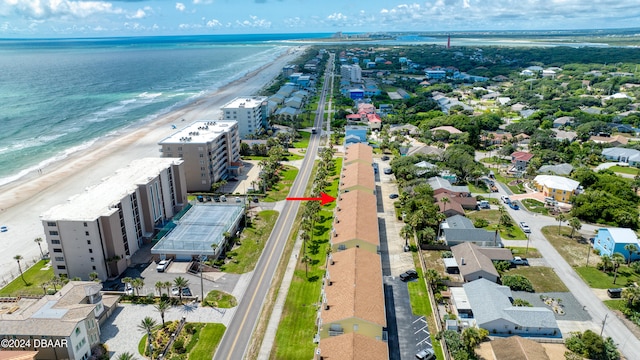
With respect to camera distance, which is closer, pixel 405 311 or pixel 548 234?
pixel 405 311

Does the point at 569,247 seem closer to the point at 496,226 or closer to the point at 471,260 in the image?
the point at 496,226

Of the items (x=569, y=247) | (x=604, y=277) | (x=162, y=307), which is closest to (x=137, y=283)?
(x=162, y=307)

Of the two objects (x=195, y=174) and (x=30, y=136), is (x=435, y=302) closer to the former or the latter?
(x=195, y=174)

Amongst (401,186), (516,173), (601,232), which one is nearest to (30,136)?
(401,186)

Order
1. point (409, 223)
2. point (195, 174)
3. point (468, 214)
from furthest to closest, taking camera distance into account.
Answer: point (195, 174)
point (468, 214)
point (409, 223)

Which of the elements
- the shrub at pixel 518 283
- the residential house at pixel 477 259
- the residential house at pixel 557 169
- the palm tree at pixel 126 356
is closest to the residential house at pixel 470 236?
the residential house at pixel 477 259

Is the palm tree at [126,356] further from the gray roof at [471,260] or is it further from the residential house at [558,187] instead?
the residential house at [558,187]

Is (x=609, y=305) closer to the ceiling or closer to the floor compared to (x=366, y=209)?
closer to the floor
